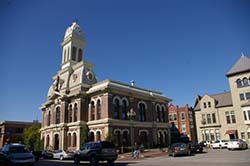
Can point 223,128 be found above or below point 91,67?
below

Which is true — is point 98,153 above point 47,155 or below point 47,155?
above

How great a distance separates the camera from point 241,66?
4541 cm

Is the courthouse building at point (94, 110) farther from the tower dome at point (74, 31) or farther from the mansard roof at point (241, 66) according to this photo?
the mansard roof at point (241, 66)

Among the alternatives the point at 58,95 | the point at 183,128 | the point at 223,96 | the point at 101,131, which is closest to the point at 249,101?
the point at 223,96

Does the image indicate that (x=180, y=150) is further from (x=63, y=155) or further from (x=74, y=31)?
(x=74, y=31)

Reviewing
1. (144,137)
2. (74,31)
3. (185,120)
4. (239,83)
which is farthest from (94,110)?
(185,120)

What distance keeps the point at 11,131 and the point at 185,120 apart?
5511 cm

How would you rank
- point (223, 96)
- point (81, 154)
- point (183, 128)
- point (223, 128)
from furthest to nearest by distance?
point (183, 128) < point (223, 96) < point (223, 128) < point (81, 154)

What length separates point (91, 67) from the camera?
1617 inches

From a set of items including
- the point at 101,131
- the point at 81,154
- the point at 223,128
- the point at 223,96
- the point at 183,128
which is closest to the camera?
the point at 81,154

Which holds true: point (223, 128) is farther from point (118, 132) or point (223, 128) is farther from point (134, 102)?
point (118, 132)

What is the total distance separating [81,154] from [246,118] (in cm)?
3560

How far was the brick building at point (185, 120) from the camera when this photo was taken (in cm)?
5838

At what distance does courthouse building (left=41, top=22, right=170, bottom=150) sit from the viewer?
3341 centimetres
